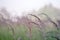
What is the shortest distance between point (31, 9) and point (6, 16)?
0.98 feet

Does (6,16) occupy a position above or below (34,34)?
above

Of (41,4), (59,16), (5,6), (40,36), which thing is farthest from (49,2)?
(5,6)

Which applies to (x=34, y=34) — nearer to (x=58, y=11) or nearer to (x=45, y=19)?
(x=45, y=19)

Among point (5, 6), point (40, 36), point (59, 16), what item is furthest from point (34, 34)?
point (5, 6)

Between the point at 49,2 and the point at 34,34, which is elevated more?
the point at 49,2

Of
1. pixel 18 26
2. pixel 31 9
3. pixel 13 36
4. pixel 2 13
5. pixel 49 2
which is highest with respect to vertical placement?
pixel 49 2

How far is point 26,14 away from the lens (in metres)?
1.57

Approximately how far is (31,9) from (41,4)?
0.42 ft

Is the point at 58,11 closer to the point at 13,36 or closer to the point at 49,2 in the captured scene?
the point at 49,2

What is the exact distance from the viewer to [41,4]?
1.57 metres

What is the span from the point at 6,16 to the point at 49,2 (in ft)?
1.69

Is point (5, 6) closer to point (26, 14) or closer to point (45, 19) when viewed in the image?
point (26, 14)

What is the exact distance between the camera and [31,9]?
1.58 metres

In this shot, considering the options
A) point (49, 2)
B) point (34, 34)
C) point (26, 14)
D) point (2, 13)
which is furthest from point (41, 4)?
point (2, 13)
